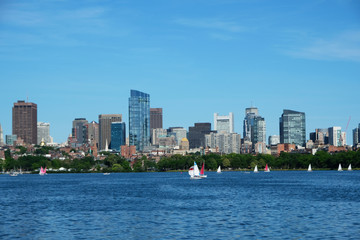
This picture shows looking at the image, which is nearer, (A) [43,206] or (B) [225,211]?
(B) [225,211]

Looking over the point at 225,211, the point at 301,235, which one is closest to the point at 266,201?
the point at 225,211

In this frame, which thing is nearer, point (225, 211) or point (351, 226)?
point (351, 226)

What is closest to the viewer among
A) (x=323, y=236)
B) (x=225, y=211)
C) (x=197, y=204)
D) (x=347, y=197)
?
(x=323, y=236)

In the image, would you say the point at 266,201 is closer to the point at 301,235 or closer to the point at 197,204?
the point at 197,204

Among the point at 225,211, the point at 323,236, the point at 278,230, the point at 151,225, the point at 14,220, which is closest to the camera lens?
the point at 323,236

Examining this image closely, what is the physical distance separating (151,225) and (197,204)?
76.7ft

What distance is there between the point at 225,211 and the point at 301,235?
21133 mm

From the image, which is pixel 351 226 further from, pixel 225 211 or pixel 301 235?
pixel 225 211

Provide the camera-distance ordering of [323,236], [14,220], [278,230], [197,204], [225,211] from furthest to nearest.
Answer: [197,204] < [225,211] < [14,220] < [278,230] < [323,236]

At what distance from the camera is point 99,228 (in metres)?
59.5

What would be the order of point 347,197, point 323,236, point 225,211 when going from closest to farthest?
point 323,236
point 225,211
point 347,197

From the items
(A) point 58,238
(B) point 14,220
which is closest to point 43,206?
(B) point 14,220

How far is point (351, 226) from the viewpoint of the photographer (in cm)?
5775

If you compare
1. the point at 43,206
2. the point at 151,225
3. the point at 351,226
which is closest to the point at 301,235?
the point at 351,226
